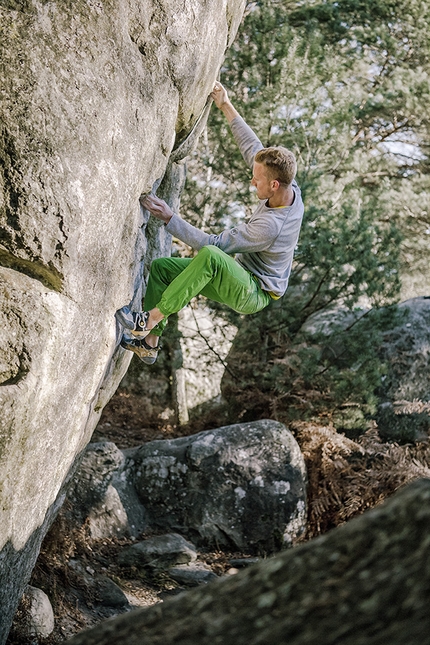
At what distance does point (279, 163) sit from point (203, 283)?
4.25 feet

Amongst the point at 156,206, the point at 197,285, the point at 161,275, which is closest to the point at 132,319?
the point at 197,285

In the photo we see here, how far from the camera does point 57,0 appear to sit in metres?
4.50

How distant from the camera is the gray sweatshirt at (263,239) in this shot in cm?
601

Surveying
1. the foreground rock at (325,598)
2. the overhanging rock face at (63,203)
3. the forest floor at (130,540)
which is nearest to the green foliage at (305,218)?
the forest floor at (130,540)

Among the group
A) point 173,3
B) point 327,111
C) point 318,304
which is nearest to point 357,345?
point 318,304

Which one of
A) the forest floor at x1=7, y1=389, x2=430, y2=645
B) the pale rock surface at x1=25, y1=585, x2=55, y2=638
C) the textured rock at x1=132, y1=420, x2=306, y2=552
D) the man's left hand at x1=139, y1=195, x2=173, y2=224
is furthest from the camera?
the textured rock at x1=132, y1=420, x2=306, y2=552

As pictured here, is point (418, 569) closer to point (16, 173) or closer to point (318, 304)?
point (16, 173)

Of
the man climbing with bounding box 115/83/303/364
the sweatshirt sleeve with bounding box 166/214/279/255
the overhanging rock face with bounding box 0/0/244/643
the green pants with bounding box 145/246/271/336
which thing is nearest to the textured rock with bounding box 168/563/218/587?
the overhanging rock face with bounding box 0/0/244/643

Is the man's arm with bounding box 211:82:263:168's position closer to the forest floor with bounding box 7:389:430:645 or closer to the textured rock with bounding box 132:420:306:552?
the textured rock with bounding box 132:420:306:552

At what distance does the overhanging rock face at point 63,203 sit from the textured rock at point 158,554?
2.09 meters

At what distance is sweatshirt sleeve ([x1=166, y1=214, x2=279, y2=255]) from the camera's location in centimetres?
598

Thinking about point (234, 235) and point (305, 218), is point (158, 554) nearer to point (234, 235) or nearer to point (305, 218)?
point (234, 235)

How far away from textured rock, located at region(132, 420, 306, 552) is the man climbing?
9.54 feet

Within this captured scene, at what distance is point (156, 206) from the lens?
582cm
